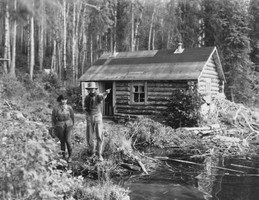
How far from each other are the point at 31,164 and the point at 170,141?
9455mm

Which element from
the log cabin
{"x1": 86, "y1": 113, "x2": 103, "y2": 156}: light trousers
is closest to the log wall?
the log cabin

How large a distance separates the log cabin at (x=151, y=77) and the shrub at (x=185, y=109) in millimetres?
921

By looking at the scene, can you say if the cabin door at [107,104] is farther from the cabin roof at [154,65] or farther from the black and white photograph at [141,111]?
the cabin roof at [154,65]

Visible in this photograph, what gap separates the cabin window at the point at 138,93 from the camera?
1795 cm

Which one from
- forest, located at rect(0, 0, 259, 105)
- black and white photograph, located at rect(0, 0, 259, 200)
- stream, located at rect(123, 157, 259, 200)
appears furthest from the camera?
forest, located at rect(0, 0, 259, 105)

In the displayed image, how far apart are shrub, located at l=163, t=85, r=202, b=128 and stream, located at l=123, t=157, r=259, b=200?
16.9 feet

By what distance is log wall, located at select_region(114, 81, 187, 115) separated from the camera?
1709 centimetres

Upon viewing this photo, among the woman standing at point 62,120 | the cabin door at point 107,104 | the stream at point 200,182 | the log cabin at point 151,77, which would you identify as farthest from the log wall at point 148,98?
the woman standing at point 62,120

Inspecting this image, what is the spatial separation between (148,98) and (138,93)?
2.74ft

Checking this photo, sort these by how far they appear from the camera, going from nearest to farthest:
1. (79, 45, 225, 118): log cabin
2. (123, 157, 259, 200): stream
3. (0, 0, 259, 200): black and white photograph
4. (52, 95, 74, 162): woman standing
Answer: (0, 0, 259, 200): black and white photograph < (123, 157, 259, 200): stream < (52, 95, 74, 162): woman standing < (79, 45, 225, 118): log cabin

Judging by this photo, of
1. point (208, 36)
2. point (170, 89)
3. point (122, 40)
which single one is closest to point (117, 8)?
point (122, 40)

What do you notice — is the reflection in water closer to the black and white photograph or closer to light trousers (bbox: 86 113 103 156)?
the black and white photograph

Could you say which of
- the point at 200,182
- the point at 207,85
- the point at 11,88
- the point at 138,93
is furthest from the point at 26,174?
the point at 207,85

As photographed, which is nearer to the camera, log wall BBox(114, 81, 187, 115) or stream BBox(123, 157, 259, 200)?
stream BBox(123, 157, 259, 200)
